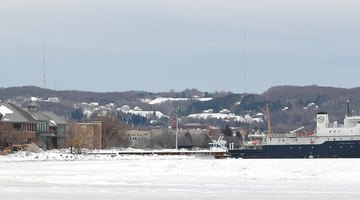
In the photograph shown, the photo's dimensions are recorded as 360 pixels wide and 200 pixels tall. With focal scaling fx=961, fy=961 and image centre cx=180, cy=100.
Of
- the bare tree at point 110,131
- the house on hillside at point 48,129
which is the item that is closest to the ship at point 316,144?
the house on hillside at point 48,129

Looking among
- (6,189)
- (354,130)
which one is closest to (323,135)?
(354,130)

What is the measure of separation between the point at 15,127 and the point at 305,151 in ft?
123

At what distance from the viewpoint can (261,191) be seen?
146 ft

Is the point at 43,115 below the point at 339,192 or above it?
above

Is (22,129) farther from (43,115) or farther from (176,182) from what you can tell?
(176,182)

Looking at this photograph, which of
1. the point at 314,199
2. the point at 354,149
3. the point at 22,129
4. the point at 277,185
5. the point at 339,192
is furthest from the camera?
the point at 22,129

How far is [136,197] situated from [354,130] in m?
78.7

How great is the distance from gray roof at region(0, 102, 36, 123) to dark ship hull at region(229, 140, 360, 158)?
2740cm

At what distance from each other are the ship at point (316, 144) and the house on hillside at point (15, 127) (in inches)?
1058

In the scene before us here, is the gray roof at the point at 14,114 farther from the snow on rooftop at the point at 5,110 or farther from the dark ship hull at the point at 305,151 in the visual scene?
the dark ship hull at the point at 305,151

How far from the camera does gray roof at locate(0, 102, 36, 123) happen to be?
125 m

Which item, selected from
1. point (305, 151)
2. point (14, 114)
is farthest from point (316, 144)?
point (14, 114)

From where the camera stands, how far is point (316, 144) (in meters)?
118

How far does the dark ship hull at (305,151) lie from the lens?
11512 cm
